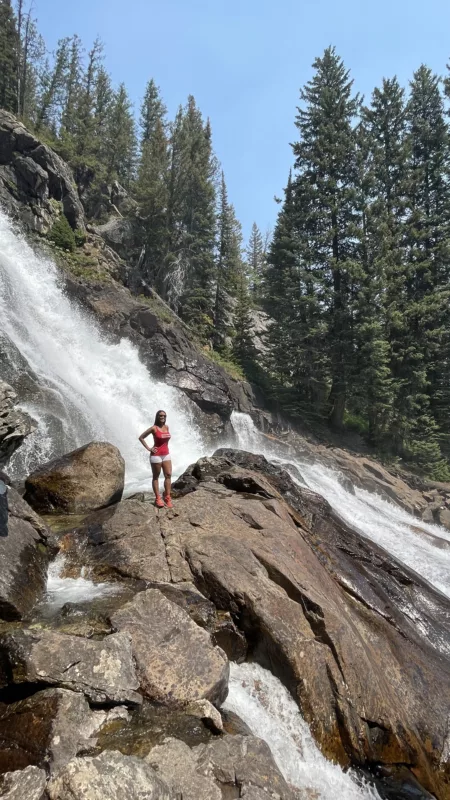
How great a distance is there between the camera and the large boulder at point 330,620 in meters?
5.95

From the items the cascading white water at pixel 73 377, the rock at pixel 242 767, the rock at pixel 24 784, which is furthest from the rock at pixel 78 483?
the rock at pixel 24 784

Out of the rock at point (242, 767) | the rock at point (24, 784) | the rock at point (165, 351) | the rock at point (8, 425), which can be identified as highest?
the rock at point (165, 351)

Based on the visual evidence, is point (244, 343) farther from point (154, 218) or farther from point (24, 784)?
point (24, 784)

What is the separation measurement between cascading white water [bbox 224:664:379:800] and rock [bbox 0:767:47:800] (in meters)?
2.45

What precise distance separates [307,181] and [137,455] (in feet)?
79.1

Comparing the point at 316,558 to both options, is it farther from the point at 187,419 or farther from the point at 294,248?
the point at 294,248

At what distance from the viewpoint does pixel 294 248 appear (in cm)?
3120

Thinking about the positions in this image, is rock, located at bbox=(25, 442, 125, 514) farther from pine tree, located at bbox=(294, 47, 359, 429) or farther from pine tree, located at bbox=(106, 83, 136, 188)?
pine tree, located at bbox=(106, 83, 136, 188)

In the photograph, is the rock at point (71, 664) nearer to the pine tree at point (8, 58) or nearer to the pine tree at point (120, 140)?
the pine tree at point (120, 140)

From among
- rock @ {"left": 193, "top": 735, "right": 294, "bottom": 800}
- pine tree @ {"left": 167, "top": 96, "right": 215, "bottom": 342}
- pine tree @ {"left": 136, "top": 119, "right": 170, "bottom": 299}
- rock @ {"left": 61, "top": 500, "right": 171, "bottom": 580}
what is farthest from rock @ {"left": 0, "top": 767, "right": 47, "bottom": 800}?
pine tree @ {"left": 136, "top": 119, "right": 170, "bottom": 299}

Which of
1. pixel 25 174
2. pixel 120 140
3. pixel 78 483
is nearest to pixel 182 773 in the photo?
pixel 78 483

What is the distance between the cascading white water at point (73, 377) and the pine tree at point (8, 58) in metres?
22.9

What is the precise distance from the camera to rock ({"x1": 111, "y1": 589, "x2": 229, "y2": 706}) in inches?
185

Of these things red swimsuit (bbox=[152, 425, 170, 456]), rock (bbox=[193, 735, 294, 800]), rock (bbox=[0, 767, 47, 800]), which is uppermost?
red swimsuit (bbox=[152, 425, 170, 456])
